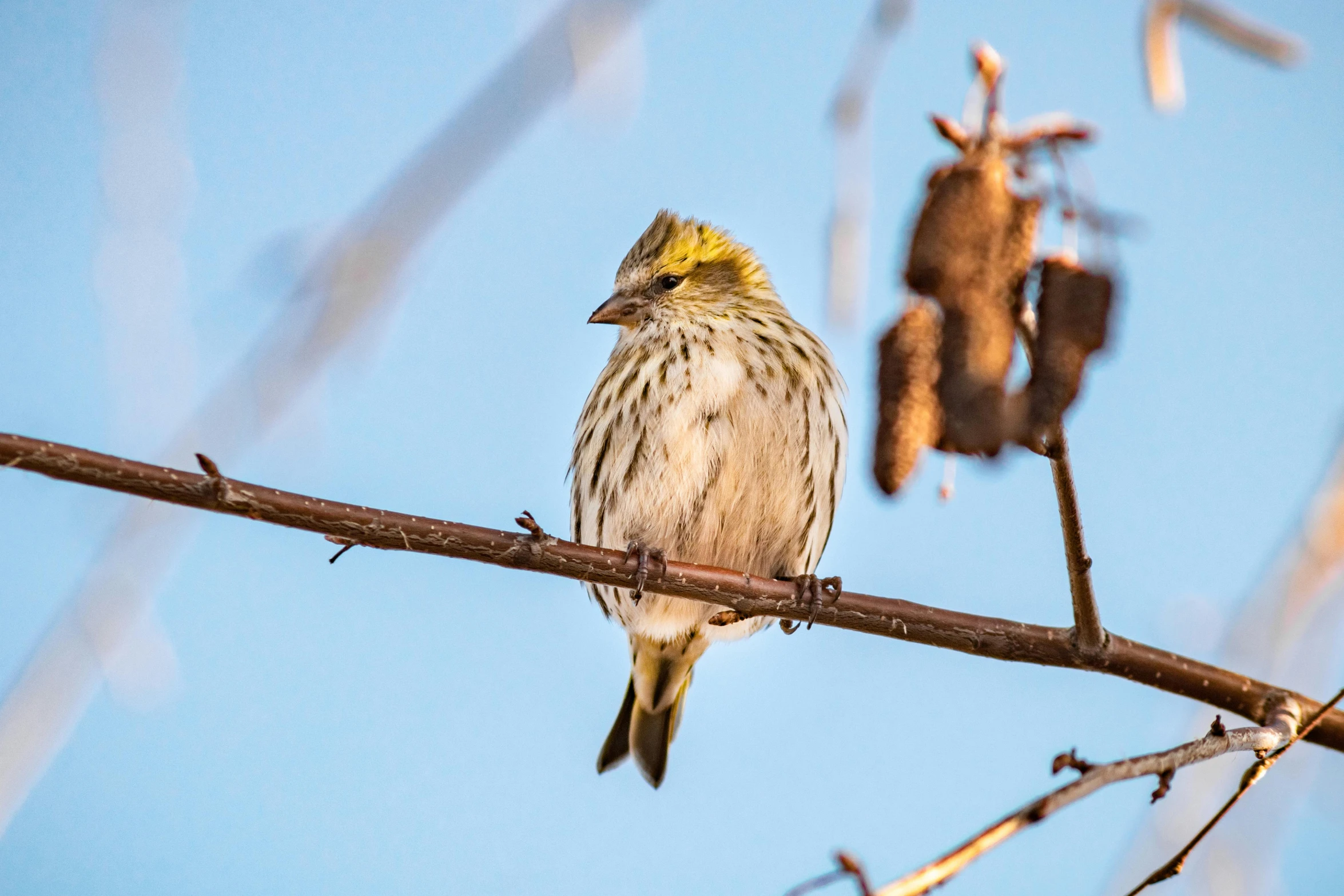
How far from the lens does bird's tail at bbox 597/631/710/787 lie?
5023 mm

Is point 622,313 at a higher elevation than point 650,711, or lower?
higher

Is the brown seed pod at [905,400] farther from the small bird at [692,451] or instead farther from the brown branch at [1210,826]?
the small bird at [692,451]

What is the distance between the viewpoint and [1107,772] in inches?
82.7

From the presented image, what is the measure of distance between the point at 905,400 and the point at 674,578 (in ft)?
5.38

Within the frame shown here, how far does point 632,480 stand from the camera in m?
4.38

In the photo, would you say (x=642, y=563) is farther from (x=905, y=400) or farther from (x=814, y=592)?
(x=905, y=400)

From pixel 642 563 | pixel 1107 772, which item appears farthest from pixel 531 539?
pixel 1107 772

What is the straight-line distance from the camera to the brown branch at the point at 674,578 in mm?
2545

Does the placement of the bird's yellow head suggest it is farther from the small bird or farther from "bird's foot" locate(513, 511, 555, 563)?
"bird's foot" locate(513, 511, 555, 563)

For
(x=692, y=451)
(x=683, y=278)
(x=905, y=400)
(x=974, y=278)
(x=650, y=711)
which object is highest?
(x=683, y=278)

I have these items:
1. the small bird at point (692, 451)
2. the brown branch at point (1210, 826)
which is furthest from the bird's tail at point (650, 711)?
the brown branch at point (1210, 826)

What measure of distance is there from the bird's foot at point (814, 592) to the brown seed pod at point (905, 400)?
4.97 feet

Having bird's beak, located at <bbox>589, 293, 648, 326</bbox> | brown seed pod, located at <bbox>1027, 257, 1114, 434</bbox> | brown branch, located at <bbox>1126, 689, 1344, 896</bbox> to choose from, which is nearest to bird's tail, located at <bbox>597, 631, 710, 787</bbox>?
bird's beak, located at <bbox>589, 293, 648, 326</bbox>

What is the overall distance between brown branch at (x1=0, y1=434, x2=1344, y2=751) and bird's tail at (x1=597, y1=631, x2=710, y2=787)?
1487mm
